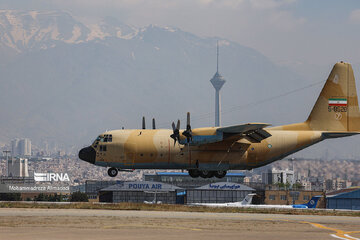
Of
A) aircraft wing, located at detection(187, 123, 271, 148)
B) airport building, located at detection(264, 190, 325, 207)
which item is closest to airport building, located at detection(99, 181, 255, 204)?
airport building, located at detection(264, 190, 325, 207)

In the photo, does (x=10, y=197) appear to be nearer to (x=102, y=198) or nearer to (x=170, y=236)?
(x=102, y=198)

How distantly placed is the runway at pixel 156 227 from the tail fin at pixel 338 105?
19175 millimetres

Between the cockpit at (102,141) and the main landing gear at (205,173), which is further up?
the cockpit at (102,141)

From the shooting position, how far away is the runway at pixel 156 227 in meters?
43.5

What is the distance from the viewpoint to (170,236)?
43.2 meters

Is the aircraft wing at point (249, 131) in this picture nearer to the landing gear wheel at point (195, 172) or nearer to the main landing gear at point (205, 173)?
the main landing gear at point (205, 173)

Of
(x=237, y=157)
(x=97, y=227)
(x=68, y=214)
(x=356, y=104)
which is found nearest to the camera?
(x=97, y=227)

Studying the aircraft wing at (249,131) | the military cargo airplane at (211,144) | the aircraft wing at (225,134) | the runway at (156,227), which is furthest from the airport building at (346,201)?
the runway at (156,227)

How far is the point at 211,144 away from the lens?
246 ft

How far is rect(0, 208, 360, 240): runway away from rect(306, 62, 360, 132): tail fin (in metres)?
19.2

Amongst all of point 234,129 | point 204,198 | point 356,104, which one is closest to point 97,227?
point 234,129

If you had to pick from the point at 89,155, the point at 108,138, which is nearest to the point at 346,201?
the point at 108,138

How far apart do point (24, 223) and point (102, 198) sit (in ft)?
478

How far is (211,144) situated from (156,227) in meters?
25.7
